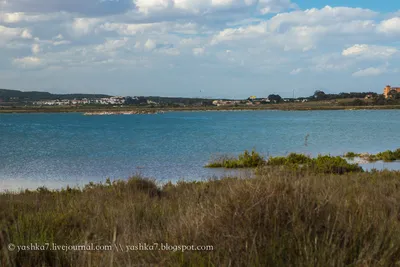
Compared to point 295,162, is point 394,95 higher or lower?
higher

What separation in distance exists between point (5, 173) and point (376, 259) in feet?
82.0

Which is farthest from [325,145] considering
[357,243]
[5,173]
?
[357,243]

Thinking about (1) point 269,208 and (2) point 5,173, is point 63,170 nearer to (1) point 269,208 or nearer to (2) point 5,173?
(2) point 5,173

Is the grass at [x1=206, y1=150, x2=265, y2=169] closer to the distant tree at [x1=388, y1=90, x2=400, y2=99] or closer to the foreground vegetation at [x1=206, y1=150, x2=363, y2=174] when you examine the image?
the foreground vegetation at [x1=206, y1=150, x2=363, y2=174]

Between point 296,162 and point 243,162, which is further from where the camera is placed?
point 243,162

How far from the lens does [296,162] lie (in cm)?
2539

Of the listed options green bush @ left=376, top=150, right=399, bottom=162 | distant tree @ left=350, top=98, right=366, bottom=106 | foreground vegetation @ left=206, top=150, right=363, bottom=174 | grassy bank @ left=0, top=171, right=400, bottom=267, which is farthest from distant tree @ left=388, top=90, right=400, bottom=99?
grassy bank @ left=0, top=171, right=400, bottom=267

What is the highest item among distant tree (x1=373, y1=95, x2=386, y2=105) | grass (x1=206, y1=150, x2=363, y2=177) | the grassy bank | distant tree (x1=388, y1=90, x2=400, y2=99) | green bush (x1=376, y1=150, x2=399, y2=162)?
distant tree (x1=388, y1=90, x2=400, y2=99)

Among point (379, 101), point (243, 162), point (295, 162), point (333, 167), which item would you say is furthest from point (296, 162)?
point (379, 101)

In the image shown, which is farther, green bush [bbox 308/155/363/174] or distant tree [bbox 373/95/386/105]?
distant tree [bbox 373/95/386/105]

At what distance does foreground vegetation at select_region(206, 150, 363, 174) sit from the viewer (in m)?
20.4

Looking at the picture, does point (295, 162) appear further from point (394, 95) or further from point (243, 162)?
point (394, 95)

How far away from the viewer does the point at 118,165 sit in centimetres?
2977

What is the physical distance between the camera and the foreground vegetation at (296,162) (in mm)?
20375
